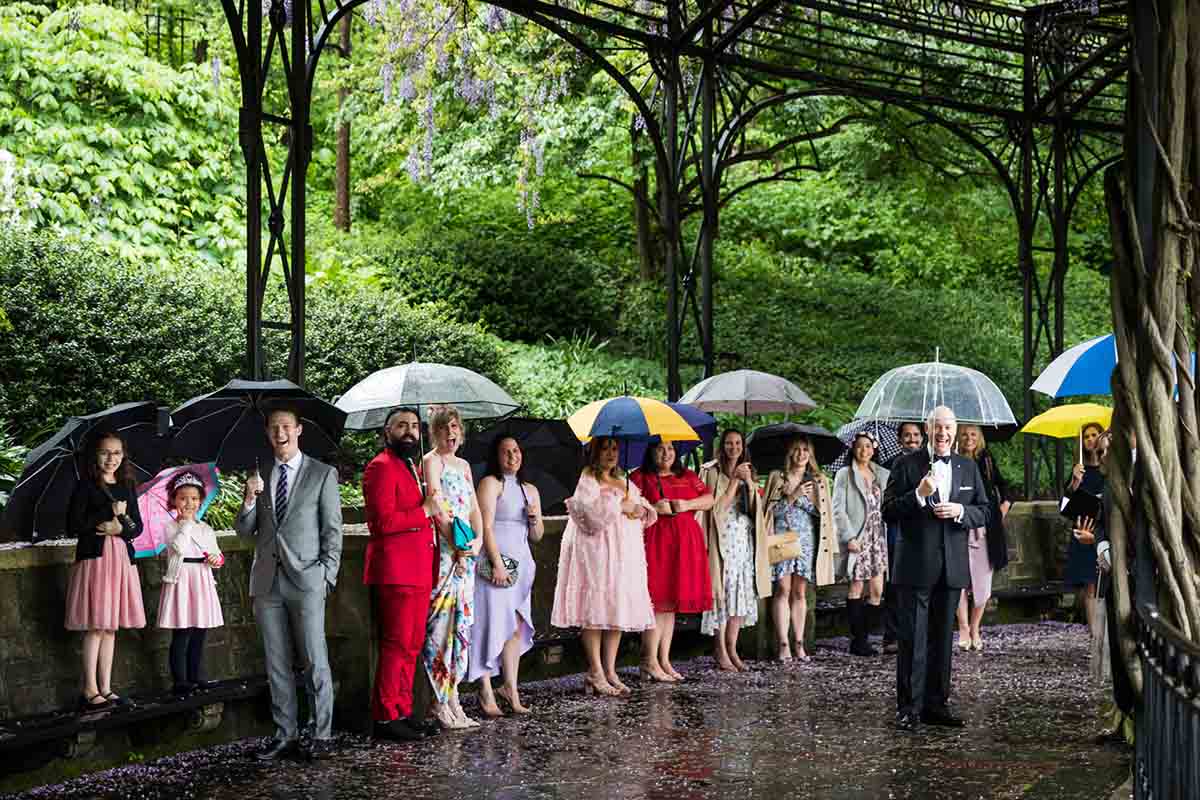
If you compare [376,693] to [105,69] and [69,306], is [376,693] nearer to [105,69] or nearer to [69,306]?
[69,306]

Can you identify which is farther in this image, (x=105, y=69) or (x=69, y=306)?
(x=105, y=69)

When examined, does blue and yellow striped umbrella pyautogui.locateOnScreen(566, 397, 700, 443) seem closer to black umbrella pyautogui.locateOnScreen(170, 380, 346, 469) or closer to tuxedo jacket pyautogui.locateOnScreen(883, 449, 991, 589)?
tuxedo jacket pyautogui.locateOnScreen(883, 449, 991, 589)

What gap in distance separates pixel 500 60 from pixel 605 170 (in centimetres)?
393

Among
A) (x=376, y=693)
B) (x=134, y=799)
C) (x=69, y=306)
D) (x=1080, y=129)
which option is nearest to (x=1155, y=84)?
(x=134, y=799)

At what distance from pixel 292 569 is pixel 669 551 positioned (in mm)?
4097

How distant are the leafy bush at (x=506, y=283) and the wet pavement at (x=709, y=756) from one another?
12.6m

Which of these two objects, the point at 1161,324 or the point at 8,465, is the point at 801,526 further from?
the point at 1161,324

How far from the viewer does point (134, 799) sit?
7379mm

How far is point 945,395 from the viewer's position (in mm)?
10742

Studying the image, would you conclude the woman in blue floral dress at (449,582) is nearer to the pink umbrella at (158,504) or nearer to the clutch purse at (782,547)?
the pink umbrella at (158,504)

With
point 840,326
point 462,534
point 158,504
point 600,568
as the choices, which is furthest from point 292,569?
point 840,326

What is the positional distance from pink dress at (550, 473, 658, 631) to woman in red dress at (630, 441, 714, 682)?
578 millimetres

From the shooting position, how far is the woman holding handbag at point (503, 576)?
9859 mm

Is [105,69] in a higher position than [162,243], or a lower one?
higher
